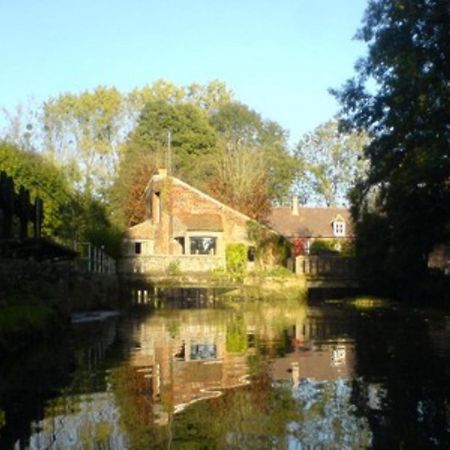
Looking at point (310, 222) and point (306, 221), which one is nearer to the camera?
point (310, 222)

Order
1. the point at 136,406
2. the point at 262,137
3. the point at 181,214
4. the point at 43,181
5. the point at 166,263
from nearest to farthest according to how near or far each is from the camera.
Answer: the point at 136,406
the point at 43,181
the point at 166,263
the point at 181,214
the point at 262,137

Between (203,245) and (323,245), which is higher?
(323,245)

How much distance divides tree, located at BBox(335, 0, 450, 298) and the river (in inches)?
365

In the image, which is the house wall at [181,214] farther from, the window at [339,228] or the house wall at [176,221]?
the window at [339,228]

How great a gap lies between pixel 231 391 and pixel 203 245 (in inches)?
1982

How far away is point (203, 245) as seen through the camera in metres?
64.1

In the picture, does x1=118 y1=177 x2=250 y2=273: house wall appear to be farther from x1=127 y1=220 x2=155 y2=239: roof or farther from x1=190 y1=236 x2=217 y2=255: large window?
x1=190 y1=236 x2=217 y2=255: large window

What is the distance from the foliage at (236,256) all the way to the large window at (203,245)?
185 centimetres

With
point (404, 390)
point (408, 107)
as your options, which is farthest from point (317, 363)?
point (408, 107)

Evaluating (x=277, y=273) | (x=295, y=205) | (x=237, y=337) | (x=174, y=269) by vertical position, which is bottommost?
(x=237, y=337)

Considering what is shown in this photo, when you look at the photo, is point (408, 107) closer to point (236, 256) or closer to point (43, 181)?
point (43, 181)

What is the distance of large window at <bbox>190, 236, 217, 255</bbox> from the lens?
6384cm

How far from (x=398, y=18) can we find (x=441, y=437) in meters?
25.8

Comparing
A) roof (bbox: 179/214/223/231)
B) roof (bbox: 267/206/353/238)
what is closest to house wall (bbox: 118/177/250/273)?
roof (bbox: 179/214/223/231)
